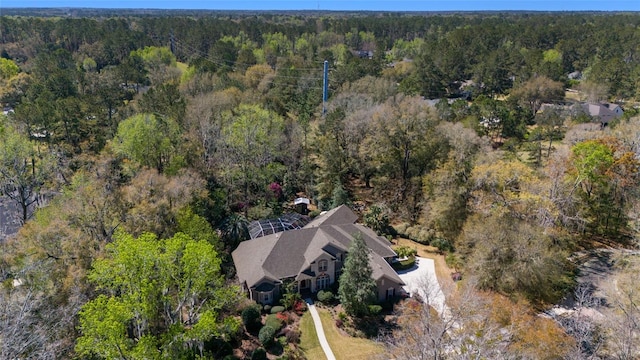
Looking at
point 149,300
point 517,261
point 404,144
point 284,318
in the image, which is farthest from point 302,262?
point 404,144

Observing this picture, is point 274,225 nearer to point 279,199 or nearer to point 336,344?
Result: point 279,199

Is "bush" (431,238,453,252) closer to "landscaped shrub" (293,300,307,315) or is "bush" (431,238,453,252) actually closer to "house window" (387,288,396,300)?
"house window" (387,288,396,300)

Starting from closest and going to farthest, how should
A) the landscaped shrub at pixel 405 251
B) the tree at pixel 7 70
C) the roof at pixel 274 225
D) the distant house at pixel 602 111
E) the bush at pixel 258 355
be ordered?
the bush at pixel 258 355
the roof at pixel 274 225
the landscaped shrub at pixel 405 251
the distant house at pixel 602 111
the tree at pixel 7 70

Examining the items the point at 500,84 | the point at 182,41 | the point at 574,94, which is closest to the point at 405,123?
the point at 500,84

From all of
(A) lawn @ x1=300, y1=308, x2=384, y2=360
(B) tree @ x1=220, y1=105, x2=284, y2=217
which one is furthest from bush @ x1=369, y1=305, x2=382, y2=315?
(B) tree @ x1=220, y1=105, x2=284, y2=217

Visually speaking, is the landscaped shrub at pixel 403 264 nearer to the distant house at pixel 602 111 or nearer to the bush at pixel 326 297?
the bush at pixel 326 297

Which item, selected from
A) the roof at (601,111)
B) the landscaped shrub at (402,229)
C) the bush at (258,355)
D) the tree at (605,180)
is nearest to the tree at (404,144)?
the landscaped shrub at (402,229)
